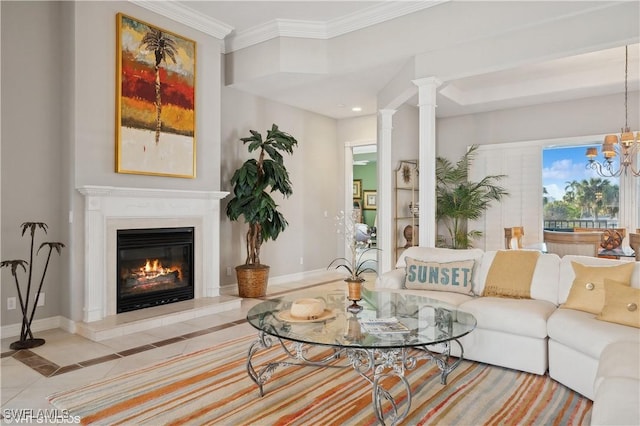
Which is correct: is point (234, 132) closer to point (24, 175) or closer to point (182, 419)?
point (24, 175)

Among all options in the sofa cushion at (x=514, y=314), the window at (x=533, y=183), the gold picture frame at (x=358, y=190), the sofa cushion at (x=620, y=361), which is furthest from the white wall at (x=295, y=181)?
the gold picture frame at (x=358, y=190)

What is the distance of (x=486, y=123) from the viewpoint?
6.91 m

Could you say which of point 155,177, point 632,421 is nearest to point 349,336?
point 632,421

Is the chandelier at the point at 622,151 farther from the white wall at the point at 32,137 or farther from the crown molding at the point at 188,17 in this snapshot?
the white wall at the point at 32,137

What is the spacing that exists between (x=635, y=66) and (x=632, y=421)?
5.57m

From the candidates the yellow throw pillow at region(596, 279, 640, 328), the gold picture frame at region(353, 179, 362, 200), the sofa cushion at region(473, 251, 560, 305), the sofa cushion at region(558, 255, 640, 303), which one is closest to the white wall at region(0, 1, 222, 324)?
the sofa cushion at region(473, 251, 560, 305)

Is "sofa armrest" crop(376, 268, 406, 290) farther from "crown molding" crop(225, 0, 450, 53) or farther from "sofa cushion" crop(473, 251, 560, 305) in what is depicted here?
"crown molding" crop(225, 0, 450, 53)

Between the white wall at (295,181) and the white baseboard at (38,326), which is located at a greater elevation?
the white wall at (295,181)

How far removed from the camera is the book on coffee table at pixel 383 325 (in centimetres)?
226

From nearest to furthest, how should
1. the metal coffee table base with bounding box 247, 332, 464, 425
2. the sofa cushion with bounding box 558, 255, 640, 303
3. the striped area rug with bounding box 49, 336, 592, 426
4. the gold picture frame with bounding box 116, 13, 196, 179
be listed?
the metal coffee table base with bounding box 247, 332, 464, 425, the striped area rug with bounding box 49, 336, 592, 426, the sofa cushion with bounding box 558, 255, 640, 303, the gold picture frame with bounding box 116, 13, 196, 179

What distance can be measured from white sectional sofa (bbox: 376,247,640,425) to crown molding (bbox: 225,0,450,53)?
2.58 metres

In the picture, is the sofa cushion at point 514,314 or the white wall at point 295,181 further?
the white wall at point 295,181

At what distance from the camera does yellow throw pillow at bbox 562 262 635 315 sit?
2.74 meters

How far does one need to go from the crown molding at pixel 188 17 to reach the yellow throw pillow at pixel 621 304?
4.65 meters
